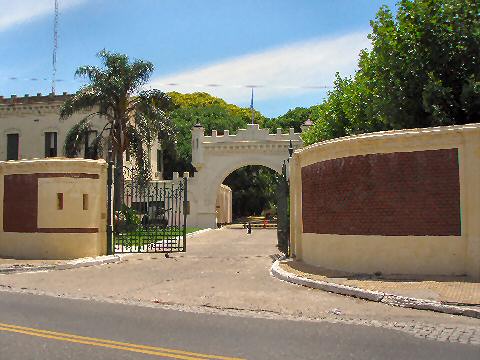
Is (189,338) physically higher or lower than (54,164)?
lower

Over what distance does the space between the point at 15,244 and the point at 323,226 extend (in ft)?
34.3

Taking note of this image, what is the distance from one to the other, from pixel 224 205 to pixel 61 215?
1241 inches

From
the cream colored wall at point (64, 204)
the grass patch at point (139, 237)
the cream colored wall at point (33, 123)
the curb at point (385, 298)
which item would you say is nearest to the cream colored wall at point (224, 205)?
the cream colored wall at point (33, 123)

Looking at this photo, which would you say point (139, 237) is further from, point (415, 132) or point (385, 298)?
point (385, 298)

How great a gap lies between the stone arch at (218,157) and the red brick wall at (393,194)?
26.0 metres

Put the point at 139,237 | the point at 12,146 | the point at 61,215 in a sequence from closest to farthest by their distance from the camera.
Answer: the point at 61,215, the point at 139,237, the point at 12,146

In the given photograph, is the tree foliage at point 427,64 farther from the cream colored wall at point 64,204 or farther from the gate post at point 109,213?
the cream colored wall at point 64,204

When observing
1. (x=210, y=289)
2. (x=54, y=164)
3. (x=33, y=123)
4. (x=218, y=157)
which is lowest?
(x=210, y=289)

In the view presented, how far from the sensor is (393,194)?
41.1ft

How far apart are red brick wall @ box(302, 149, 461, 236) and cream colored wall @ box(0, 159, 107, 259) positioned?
8.22m

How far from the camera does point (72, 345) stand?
22.7 ft

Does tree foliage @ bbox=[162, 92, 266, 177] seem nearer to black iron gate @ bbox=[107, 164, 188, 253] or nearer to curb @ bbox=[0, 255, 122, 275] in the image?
black iron gate @ bbox=[107, 164, 188, 253]

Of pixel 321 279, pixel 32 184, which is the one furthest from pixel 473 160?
pixel 32 184

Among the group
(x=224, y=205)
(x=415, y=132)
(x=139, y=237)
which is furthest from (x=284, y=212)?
(x=224, y=205)
